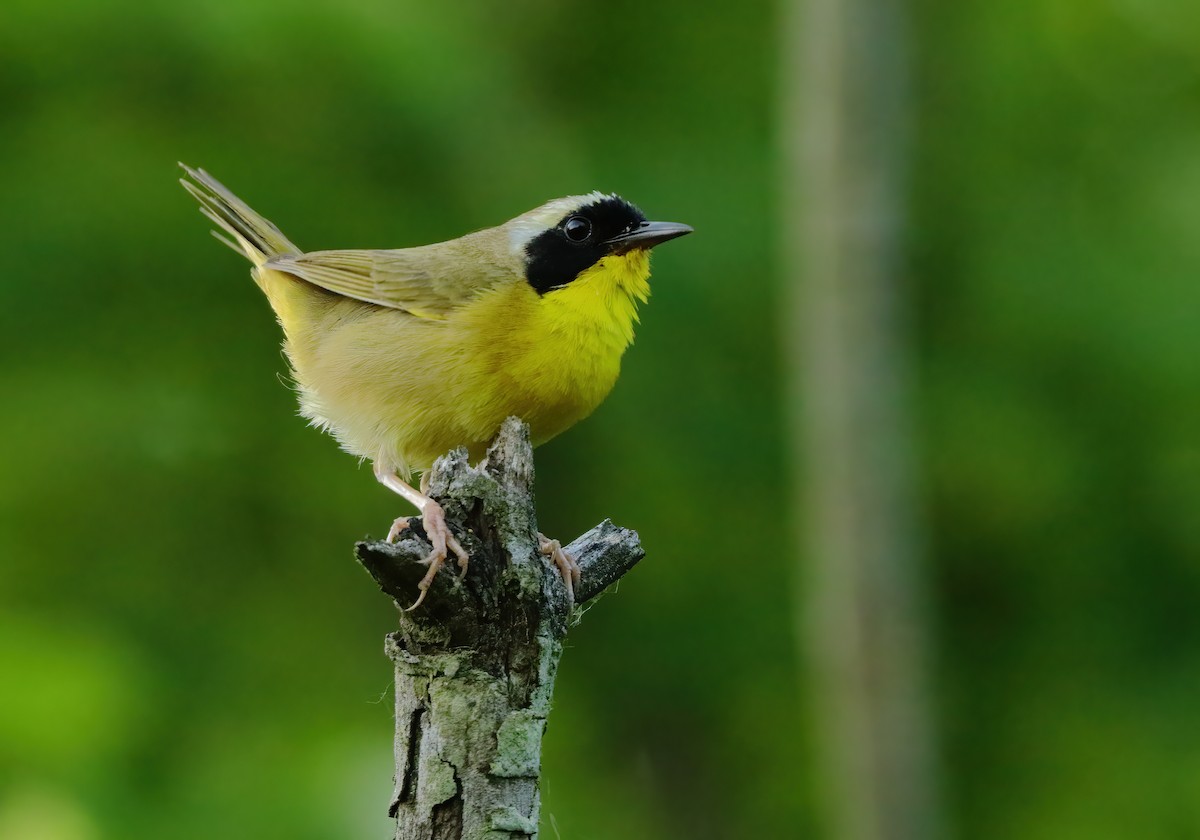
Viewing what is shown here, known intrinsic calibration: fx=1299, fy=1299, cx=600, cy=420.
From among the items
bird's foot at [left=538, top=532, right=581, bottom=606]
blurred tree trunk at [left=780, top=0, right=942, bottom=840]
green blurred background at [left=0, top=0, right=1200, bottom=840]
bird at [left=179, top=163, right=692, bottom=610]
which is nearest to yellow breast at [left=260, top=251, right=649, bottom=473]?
bird at [left=179, top=163, right=692, bottom=610]

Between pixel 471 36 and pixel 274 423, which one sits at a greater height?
pixel 471 36

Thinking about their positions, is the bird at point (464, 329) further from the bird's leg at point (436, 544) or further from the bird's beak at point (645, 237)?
the bird's leg at point (436, 544)

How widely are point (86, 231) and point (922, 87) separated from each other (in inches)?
263

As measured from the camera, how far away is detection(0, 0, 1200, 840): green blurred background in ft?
25.6

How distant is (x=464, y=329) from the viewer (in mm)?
5215

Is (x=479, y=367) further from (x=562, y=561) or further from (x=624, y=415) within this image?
(x=624, y=415)

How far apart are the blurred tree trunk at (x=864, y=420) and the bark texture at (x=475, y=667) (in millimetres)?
4838

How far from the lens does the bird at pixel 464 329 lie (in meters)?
5.02

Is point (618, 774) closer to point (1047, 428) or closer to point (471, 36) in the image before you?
point (1047, 428)

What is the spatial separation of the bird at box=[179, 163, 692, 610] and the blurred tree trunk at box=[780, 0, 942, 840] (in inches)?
111

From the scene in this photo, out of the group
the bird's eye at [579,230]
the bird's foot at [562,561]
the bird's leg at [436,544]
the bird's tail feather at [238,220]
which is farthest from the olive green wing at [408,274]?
the bird's leg at [436,544]

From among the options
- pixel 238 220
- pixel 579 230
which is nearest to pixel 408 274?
pixel 579 230

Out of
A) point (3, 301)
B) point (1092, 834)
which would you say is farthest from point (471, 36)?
point (1092, 834)

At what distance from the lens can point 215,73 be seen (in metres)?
7.80
